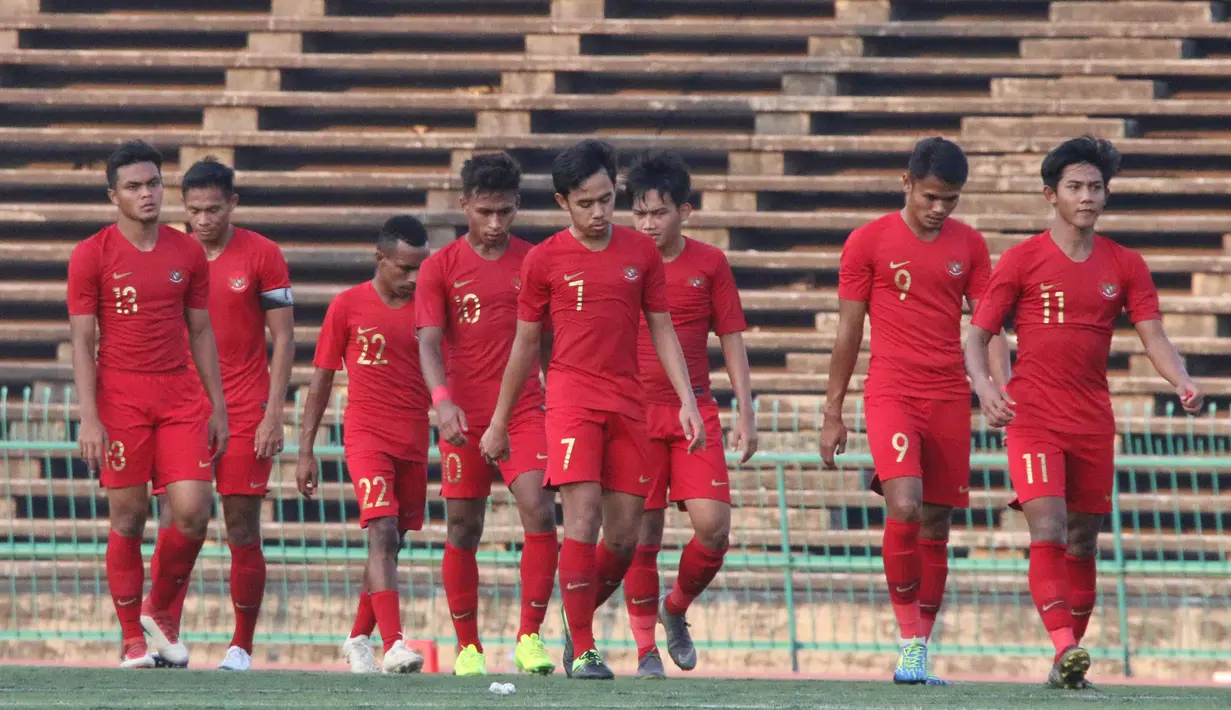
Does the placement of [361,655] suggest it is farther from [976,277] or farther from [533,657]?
[976,277]

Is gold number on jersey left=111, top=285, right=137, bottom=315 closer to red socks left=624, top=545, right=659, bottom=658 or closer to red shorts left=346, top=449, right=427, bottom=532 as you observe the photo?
red shorts left=346, top=449, right=427, bottom=532

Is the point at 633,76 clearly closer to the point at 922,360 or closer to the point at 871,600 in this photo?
the point at 871,600

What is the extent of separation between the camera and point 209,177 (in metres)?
10.8

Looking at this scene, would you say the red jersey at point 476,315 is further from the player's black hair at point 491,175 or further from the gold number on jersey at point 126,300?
the gold number on jersey at point 126,300

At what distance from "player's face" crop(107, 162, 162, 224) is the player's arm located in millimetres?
448

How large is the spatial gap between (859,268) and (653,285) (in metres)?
0.86

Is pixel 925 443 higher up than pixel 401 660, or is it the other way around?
pixel 925 443

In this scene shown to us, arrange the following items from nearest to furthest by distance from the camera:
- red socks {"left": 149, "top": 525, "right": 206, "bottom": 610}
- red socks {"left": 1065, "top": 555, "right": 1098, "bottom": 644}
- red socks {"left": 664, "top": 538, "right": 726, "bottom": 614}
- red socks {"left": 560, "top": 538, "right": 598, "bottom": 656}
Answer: red socks {"left": 560, "top": 538, "right": 598, "bottom": 656}, red socks {"left": 1065, "top": 555, "right": 1098, "bottom": 644}, red socks {"left": 664, "top": 538, "right": 726, "bottom": 614}, red socks {"left": 149, "top": 525, "right": 206, "bottom": 610}

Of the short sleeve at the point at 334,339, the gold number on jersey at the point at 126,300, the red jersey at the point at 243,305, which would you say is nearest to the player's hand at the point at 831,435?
the short sleeve at the point at 334,339

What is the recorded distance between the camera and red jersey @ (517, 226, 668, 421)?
9.22m

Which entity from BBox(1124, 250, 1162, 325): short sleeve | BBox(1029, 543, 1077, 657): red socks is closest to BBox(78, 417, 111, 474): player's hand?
BBox(1029, 543, 1077, 657): red socks

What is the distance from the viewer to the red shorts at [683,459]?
392 inches

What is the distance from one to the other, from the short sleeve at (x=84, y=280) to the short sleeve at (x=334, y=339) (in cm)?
110

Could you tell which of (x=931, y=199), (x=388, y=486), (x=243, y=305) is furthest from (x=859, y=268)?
(x=243, y=305)
